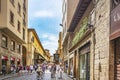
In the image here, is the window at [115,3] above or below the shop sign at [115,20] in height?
above

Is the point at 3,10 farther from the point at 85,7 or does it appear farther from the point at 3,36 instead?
the point at 85,7

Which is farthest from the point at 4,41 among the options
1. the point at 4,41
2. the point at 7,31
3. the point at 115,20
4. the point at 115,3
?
the point at 115,20

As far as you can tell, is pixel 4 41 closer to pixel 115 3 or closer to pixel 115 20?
pixel 115 3

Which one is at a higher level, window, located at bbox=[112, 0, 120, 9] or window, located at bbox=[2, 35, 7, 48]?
window, located at bbox=[2, 35, 7, 48]

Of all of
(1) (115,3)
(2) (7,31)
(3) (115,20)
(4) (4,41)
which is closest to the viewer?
(3) (115,20)

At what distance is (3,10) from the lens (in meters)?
37.2

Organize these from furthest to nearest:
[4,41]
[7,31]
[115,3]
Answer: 1. [4,41]
2. [7,31]
3. [115,3]

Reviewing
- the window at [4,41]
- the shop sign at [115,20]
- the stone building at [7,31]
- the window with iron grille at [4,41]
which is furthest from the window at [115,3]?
the window at [4,41]

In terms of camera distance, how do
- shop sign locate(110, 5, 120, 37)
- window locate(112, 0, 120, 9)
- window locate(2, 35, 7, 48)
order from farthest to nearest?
1. window locate(2, 35, 7, 48)
2. window locate(112, 0, 120, 9)
3. shop sign locate(110, 5, 120, 37)

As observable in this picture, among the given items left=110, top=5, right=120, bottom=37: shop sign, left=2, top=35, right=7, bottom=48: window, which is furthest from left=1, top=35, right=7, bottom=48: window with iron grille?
left=110, top=5, right=120, bottom=37: shop sign

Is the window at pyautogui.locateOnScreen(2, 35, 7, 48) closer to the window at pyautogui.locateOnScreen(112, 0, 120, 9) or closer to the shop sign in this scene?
the window at pyautogui.locateOnScreen(112, 0, 120, 9)

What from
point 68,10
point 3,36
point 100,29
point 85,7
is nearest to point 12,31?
point 3,36

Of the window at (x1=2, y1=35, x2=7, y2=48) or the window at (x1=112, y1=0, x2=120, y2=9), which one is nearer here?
the window at (x1=112, y1=0, x2=120, y2=9)

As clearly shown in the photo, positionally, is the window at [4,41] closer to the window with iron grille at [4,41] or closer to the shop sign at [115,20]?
the window with iron grille at [4,41]
